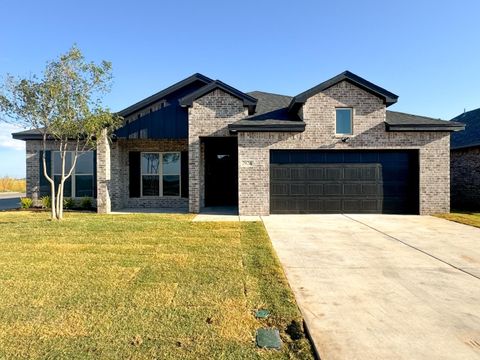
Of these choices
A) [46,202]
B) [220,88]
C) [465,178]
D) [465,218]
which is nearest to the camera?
[465,218]

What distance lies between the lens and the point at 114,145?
14.4m

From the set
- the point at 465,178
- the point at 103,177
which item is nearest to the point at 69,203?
the point at 103,177

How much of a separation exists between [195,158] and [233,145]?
129 inches

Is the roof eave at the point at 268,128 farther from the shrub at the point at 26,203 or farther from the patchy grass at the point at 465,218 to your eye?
the shrub at the point at 26,203

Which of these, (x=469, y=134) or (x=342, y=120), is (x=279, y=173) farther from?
(x=469, y=134)

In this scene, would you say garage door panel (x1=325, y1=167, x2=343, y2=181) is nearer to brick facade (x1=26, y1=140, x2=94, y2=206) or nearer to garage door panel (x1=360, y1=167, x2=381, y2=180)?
garage door panel (x1=360, y1=167, x2=381, y2=180)

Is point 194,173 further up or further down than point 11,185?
further up

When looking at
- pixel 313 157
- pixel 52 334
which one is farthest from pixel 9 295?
pixel 313 157

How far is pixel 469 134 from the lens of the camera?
16.4m

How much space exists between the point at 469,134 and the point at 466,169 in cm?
237

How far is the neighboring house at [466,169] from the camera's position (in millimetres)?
14727

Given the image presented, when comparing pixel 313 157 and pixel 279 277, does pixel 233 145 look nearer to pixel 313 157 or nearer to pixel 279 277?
pixel 313 157

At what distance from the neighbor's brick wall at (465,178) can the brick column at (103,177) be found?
17.0 metres

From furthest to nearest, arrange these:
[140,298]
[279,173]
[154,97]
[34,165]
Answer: [34,165] → [154,97] → [279,173] → [140,298]
